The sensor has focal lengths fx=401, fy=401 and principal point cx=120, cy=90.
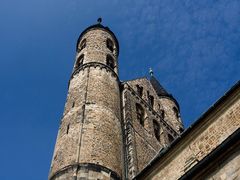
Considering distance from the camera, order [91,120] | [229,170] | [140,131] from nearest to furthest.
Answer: [229,170], [91,120], [140,131]

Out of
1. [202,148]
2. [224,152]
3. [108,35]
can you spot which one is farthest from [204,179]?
[108,35]

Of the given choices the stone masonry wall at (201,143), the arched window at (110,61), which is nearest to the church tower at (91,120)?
the arched window at (110,61)

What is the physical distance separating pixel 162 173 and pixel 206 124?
1793mm

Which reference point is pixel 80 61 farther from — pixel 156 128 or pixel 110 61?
pixel 156 128

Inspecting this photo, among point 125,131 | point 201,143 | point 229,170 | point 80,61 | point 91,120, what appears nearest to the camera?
point 229,170

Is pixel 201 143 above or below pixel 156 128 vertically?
below

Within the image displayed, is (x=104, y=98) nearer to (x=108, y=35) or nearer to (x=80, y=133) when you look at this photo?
(x=80, y=133)

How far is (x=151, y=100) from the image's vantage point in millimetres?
23641

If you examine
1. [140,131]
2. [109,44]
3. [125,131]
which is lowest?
[125,131]

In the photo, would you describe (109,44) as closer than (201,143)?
No

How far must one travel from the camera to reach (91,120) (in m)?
15.3

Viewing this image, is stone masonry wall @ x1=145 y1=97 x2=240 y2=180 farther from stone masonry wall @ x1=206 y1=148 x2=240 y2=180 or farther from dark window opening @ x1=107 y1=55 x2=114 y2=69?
dark window opening @ x1=107 y1=55 x2=114 y2=69

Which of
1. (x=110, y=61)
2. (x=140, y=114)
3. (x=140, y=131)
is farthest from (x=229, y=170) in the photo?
(x=110, y=61)

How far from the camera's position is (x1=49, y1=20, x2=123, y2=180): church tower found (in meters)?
13.4
